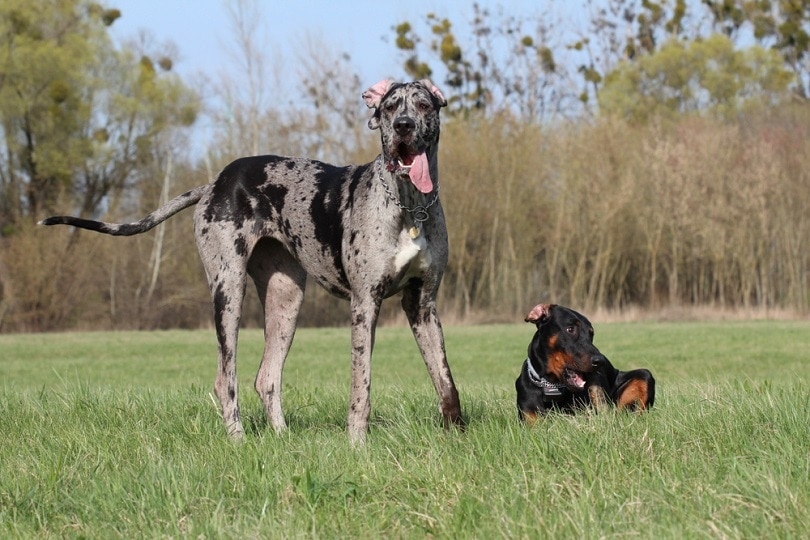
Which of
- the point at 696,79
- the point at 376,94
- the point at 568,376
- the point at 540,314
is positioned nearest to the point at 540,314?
the point at 540,314

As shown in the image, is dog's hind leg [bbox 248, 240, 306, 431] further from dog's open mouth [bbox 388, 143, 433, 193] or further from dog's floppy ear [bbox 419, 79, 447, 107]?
dog's floppy ear [bbox 419, 79, 447, 107]

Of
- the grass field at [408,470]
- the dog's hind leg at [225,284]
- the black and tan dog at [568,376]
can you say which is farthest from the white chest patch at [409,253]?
the black and tan dog at [568,376]

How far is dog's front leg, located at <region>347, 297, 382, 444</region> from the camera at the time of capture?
6.57 metres

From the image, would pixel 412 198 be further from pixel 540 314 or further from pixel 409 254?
pixel 540 314

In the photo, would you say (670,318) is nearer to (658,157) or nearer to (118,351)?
(658,157)

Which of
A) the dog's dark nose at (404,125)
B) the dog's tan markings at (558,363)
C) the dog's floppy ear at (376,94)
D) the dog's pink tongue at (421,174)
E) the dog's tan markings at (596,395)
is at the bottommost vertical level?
the dog's tan markings at (596,395)

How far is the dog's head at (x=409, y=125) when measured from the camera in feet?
20.4

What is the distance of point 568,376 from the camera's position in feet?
25.5

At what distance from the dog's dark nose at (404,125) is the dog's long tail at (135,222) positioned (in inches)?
74.8

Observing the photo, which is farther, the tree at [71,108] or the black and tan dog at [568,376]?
the tree at [71,108]

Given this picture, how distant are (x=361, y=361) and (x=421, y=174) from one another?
3.91ft

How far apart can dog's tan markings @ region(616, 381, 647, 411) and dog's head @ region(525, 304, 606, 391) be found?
0.33 m

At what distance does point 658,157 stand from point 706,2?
30.6 meters

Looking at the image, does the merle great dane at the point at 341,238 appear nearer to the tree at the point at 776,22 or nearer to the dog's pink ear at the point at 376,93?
the dog's pink ear at the point at 376,93
